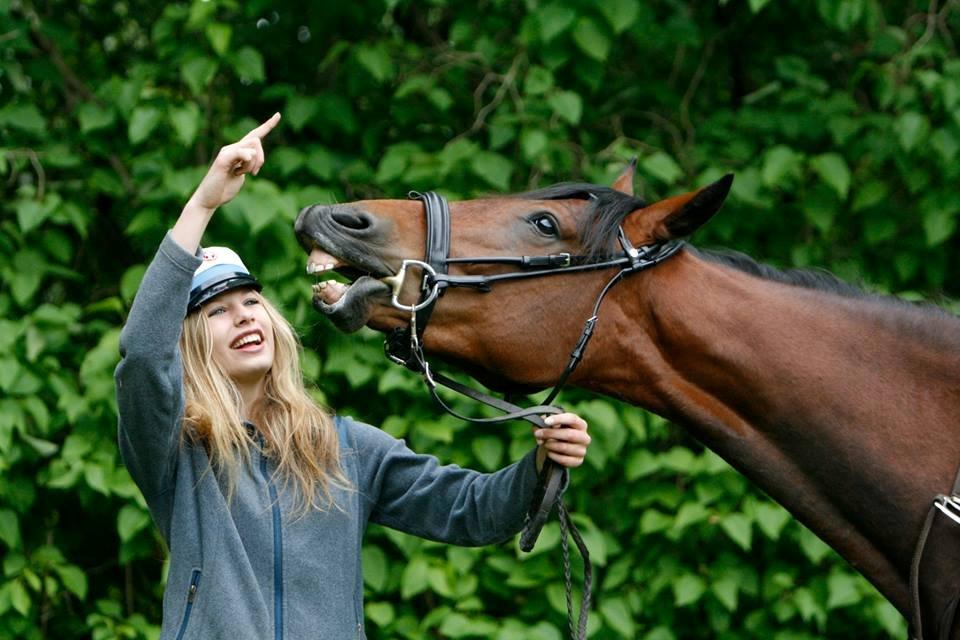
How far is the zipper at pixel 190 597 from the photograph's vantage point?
227 cm

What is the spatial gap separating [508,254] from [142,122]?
6.73 feet

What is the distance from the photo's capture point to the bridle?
90.2 inches

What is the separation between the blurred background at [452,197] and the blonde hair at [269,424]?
122cm

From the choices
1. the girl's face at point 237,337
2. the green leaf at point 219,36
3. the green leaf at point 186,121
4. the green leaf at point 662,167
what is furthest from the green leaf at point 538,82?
the girl's face at point 237,337

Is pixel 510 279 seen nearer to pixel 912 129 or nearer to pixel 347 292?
pixel 347 292

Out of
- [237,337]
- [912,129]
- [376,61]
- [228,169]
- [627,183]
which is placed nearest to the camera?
[228,169]

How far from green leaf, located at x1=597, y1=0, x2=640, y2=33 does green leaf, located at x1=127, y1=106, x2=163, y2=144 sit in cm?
156

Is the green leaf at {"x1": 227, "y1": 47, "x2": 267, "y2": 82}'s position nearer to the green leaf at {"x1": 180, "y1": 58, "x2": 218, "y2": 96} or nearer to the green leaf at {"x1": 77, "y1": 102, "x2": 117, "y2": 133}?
the green leaf at {"x1": 180, "y1": 58, "x2": 218, "y2": 96}

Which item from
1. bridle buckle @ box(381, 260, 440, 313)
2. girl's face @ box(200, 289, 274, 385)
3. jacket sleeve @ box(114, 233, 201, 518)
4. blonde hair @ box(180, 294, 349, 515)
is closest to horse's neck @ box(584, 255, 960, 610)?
bridle buckle @ box(381, 260, 440, 313)

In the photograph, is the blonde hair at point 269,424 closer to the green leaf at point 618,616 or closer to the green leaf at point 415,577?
the green leaf at point 415,577

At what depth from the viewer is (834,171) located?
13.2 feet

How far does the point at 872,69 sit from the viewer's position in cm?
421

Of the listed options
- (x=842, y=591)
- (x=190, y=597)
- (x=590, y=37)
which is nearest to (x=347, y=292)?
(x=190, y=597)

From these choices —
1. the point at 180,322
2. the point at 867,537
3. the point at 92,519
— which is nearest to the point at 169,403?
the point at 180,322
